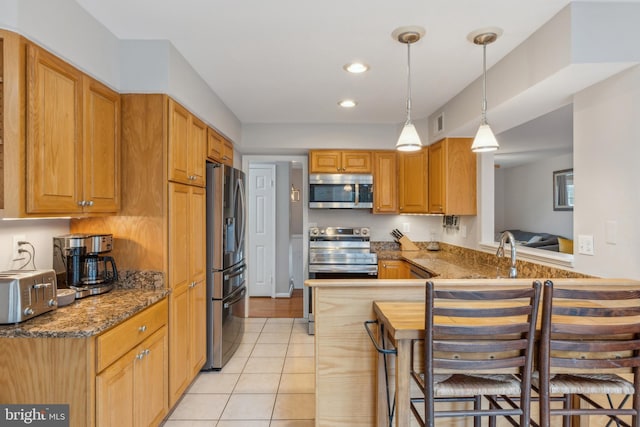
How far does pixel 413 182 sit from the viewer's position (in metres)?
4.22

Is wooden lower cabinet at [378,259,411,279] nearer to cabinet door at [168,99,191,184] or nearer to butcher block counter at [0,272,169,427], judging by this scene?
cabinet door at [168,99,191,184]

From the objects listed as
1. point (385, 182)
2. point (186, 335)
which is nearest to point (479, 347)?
point (186, 335)

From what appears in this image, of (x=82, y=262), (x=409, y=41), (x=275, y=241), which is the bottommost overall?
(x=275, y=241)

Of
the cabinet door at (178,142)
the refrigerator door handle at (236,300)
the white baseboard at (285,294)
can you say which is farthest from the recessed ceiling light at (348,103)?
the white baseboard at (285,294)

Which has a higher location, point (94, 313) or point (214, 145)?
point (214, 145)

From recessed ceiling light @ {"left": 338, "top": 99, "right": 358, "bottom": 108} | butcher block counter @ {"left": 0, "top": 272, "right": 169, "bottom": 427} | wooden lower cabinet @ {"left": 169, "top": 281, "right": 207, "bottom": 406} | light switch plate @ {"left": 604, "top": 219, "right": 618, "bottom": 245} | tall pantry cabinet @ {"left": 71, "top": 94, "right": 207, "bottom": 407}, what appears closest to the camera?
butcher block counter @ {"left": 0, "top": 272, "right": 169, "bottom": 427}

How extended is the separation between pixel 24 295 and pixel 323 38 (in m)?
2.04

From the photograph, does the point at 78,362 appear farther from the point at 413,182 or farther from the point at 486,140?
the point at 413,182

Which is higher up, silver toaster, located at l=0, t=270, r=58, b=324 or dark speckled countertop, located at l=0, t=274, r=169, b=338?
silver toaster, located at l=0, t=270, r=58, b=324

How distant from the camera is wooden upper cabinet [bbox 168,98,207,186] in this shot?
7.72 ft

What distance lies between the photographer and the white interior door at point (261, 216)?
5621 mm

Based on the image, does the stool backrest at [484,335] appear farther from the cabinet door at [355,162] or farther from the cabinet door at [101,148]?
the cabinet door at [355,162]

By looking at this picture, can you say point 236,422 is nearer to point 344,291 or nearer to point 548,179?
point 344,291

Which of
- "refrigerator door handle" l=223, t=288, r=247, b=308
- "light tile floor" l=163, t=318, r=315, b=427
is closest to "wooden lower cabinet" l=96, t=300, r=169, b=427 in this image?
"light tile floor" l=163, t=318, r=315, b=427
